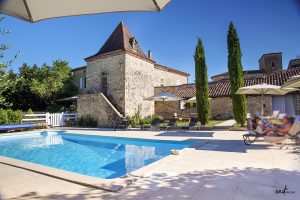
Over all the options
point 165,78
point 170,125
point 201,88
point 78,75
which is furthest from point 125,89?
point 78,75

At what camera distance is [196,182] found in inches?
175

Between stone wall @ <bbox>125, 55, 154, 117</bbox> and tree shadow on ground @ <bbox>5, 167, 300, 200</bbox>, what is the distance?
1582 cm

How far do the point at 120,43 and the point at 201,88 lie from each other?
10.1 meters

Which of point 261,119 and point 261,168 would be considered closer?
point 261,119

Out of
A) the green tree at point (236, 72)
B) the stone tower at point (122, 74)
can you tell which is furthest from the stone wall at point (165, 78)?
the green tree at point (236, 72)

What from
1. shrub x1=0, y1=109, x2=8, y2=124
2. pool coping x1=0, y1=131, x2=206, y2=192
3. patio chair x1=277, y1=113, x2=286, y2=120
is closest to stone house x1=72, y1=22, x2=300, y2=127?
shrub x1=0, y1=109, x2=8, y2=124

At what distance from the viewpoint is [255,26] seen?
1.05 meters

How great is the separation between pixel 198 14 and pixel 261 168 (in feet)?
16.8

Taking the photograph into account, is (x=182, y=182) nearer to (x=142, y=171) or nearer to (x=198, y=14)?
(x=142, y=171)

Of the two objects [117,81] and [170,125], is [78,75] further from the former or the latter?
[170,125]

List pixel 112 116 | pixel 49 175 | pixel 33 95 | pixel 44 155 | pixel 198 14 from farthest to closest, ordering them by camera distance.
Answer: pixel 33 95
pixel 112 116
pixel 44 155
pixel 49 175
pixel 198 14

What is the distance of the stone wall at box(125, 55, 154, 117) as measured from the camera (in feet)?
67.6

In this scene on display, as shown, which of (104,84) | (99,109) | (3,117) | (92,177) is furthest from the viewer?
(104,84)

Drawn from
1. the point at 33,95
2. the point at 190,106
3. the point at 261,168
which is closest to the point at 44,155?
the point at 261,168
